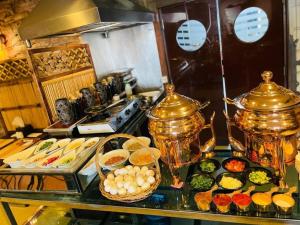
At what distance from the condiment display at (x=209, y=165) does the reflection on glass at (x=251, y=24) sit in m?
2.21

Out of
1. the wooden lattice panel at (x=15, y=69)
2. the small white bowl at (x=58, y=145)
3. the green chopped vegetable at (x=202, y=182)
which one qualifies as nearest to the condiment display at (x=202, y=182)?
the green chopped vegetable at (x=202, y=182)

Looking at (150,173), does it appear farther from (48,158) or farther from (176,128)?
(48,158)

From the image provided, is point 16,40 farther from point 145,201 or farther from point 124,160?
point 145,201

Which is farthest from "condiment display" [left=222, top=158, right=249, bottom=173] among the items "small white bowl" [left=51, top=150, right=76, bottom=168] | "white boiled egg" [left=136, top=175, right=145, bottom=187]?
"small white bowl" [left=51, top=150, right=76, bottom=168]

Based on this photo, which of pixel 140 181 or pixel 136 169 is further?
pixel 136 169

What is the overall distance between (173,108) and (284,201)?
74 centimetres

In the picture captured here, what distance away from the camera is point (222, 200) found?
4.23 feet

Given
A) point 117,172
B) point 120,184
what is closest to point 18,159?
point 117,172

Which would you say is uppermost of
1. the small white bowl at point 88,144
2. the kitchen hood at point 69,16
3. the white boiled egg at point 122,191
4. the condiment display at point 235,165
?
the kitchen hood at point 69,16

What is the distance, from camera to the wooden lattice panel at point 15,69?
13.2ft

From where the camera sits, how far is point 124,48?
4.41 metres

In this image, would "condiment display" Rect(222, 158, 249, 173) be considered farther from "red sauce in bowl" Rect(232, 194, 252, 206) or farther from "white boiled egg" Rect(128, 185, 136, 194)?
"white boiled egg" Rect(128, 185, 136, 194)

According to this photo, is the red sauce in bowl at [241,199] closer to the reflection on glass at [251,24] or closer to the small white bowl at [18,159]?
the small white bowl at [18,159]

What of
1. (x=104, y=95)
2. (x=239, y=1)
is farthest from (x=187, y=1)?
(x=104, y=95)
